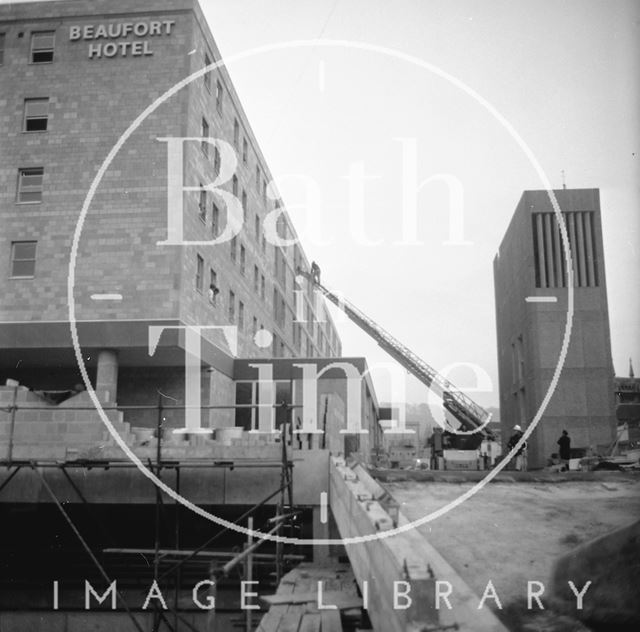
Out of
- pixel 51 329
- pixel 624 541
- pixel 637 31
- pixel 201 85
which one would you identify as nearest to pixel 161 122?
pixel 201 85

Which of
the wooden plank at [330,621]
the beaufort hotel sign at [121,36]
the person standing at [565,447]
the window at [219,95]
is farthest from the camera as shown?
the window at [219,95]

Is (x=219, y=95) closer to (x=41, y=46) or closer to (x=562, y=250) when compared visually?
(x=41, y=46)

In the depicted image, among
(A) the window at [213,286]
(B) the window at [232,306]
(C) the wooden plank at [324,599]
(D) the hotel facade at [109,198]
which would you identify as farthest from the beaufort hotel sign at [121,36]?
(C) the wooden plank at [324,599]

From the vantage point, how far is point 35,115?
28781 millimetres

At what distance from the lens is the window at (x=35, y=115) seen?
28.7 meters

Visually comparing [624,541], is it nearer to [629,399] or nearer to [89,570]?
[89,570]

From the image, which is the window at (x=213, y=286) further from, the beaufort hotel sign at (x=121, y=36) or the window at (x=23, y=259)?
the beaufort hotel sign at (x=121, y=36)

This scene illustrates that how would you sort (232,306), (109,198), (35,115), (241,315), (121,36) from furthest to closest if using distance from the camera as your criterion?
1. (241,315)
2. (232,306)
3. (121,36)
4. (35,115)
5. (109,198)

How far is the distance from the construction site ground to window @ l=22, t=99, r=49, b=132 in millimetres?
22285

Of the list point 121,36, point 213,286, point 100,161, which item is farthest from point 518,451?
point 121,36

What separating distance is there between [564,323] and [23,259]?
74.1ft

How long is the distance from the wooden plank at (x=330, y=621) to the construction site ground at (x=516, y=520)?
4.65ft

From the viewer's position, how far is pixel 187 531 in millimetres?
16484

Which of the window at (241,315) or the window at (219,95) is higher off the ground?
the window at (219,95)
